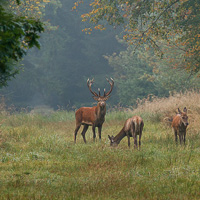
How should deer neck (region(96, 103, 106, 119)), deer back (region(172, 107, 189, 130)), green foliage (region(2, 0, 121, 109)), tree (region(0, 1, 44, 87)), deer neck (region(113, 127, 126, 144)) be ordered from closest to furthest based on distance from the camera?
tree (region(0, 1, 44, 87)), deer back (region(172, 107, 189, 130)), deer neck (region(113, 127, 126, 144)), deer neck (region(96, 103, 106, 119)), green foliage (region(2, 0, 121, 109))

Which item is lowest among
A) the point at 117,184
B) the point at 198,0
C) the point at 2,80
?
the point at 117,184

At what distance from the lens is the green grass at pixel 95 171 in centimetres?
714

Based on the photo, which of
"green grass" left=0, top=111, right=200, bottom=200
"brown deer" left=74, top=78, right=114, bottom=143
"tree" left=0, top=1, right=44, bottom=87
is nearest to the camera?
"tree" left=0, top=1, right=44, bottom=87

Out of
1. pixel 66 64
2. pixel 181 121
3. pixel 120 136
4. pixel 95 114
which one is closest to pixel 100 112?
pixel 95 114

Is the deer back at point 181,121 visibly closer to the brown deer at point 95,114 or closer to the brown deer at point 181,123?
the brown deer at point 181,123

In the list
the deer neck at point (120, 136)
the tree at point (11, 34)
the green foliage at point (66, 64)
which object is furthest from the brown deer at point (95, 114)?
the green foliage at point (66, 64)

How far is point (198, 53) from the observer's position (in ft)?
53.2

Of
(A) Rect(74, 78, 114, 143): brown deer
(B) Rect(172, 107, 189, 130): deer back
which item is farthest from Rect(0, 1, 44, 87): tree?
(A) Rect(74, 78, 114, 143): brown deer

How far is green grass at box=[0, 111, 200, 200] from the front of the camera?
281 inches

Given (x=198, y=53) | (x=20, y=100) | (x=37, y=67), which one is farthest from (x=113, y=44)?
(x=198, y=53)

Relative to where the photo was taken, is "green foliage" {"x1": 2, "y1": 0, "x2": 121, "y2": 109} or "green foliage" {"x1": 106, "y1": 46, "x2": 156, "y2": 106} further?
"green foliage" {"x1": 2, "y1": 0, "x2": 121, "y2": 109}

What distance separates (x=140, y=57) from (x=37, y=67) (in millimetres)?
18647

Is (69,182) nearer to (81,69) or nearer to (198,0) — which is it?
(198,0)

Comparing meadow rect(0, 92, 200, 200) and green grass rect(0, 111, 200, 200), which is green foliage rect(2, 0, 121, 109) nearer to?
meadow rect(0, 92, 200, 200)
